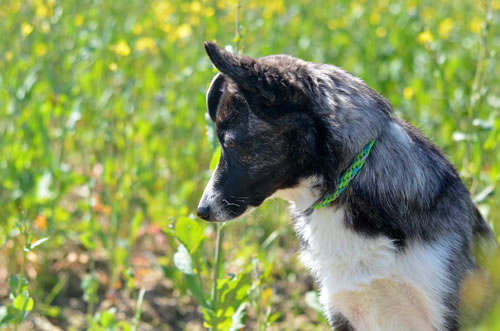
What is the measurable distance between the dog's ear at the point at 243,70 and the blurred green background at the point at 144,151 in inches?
22.4

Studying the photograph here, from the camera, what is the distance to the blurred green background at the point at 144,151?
3.72 meters

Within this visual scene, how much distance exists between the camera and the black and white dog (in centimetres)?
243

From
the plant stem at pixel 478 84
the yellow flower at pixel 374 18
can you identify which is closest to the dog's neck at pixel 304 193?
the plant stem at pixel 478 84

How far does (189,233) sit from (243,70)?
0.84 metres

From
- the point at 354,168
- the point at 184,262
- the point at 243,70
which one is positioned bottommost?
the point at 184,262

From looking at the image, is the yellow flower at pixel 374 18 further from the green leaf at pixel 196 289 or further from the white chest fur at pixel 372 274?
the green leaf at pixel 196 289

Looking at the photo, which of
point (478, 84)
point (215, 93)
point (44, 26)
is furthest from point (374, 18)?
point (215, 93)

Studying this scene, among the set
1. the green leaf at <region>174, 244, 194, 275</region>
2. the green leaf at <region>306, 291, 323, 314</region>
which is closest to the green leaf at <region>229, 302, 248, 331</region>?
the green leaf at <region>174, 244, 194, 275</region>

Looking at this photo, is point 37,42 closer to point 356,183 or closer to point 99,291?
point 99,291

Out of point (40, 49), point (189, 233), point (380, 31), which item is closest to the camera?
point (189, 233)

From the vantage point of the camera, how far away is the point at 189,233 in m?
2.81

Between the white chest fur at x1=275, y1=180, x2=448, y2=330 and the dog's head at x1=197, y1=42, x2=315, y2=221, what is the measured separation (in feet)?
0.49

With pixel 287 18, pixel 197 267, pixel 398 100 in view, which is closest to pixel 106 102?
pixel 197 267

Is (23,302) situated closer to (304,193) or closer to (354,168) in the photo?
(304,193)
